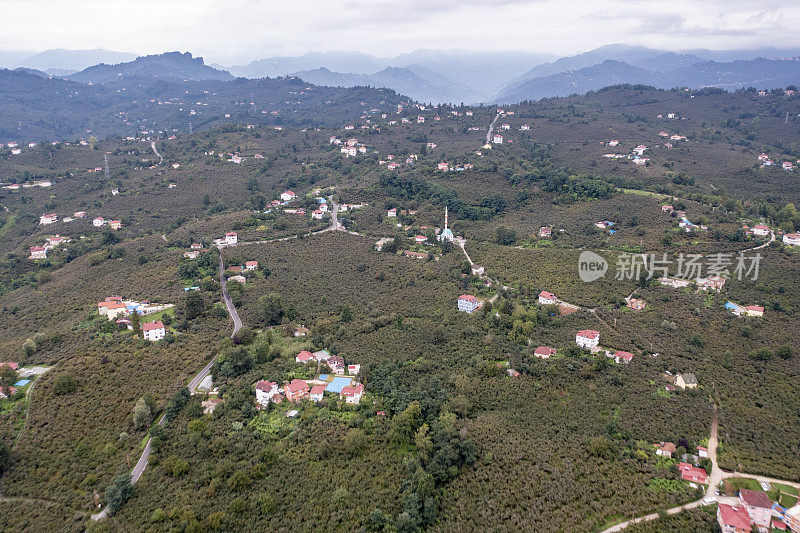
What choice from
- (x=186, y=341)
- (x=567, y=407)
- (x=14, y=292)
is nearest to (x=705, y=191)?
(x=567, y=407)

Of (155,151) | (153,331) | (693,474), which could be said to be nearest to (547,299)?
(693,474)

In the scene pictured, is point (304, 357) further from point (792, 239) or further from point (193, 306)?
point (792, 239)

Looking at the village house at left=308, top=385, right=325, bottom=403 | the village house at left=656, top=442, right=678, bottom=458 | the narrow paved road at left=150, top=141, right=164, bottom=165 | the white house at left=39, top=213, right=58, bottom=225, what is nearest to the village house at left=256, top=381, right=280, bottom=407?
the village house at left=308, top=385, right=325, bottom=403

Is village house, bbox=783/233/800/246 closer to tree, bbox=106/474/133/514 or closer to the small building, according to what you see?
the small building

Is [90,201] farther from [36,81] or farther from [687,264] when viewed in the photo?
[36,81]

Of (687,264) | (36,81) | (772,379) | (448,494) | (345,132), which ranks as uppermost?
(36,81)

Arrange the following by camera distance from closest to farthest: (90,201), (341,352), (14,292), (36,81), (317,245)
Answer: (341,352) → (14,292) → (317,245) → (90,201) → (36,81)
